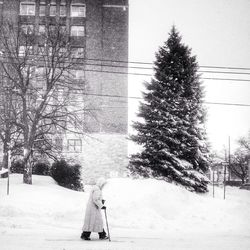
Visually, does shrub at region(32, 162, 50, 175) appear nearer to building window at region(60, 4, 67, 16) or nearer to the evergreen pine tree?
the evergreen pine tree

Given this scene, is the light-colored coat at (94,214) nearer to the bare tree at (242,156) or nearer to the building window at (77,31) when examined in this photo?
the building window at (77,31)

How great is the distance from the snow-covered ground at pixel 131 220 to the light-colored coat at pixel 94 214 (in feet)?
1.12

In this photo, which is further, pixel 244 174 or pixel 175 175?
pixel 244 174

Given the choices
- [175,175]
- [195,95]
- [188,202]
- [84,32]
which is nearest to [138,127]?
[175,175]

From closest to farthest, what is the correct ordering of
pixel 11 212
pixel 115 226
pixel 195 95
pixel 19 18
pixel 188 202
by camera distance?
pixel 115 226, pixel 11 212, pixel 188 202, pixel 195 95, pixel 19 18

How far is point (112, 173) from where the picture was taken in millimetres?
39562

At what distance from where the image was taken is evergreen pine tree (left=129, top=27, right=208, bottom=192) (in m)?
24.0

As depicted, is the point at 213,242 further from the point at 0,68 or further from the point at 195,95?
the point at 195,95

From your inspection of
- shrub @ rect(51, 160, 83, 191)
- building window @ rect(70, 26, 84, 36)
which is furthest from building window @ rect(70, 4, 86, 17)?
shrub @ rect(51, 160, 83, 191)

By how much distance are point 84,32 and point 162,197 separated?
30.2m

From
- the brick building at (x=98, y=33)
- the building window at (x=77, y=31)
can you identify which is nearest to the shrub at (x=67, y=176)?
the brick building at (x=98, y=33)

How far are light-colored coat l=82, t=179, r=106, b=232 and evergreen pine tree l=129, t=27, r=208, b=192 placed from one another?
1403 cm

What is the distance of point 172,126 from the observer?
2434 centimetres

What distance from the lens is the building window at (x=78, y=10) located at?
43416 mm
